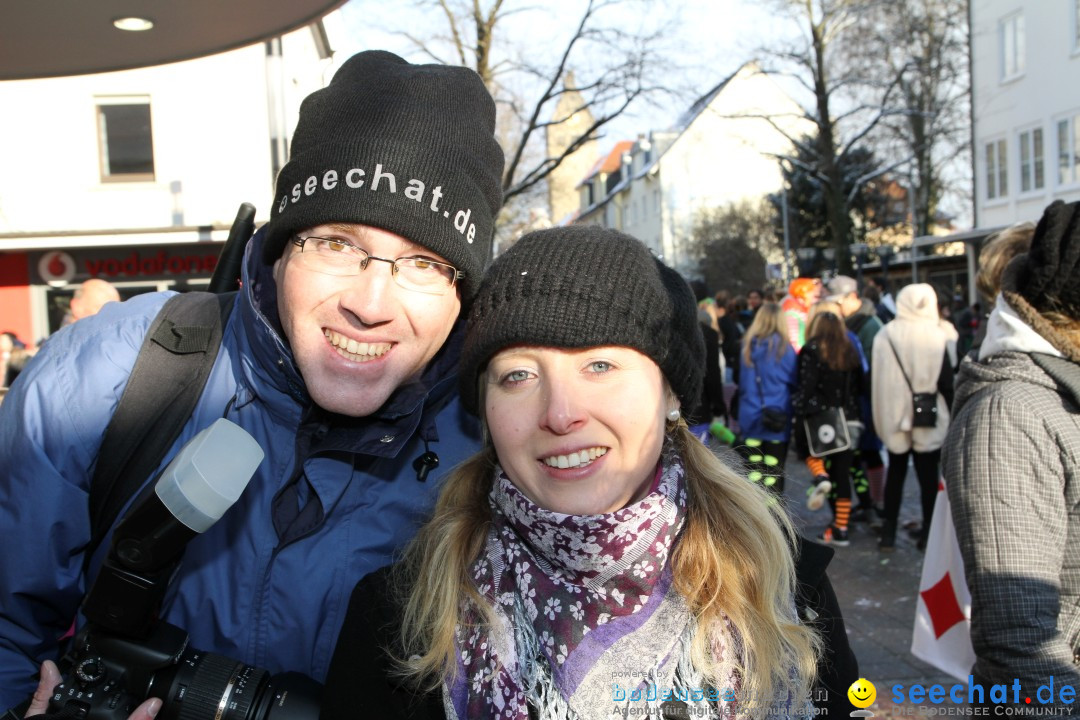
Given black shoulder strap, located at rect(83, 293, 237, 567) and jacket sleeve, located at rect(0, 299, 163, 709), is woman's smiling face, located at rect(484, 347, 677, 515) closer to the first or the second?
black shoulder strap, located at rect(83, 293, 237, 567)

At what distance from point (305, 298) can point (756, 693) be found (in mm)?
1233

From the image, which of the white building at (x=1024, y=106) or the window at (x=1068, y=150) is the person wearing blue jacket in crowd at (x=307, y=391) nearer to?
the white building at (x=1024, y=106)

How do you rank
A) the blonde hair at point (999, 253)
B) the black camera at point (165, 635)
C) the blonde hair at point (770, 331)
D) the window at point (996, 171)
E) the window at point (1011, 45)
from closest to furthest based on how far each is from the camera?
1. the black camera at point (165, 635)
2. the blonde hair at point (999, 253)
3. the blonde hair at point (770, 331)
4. the window at point (1011, 45)
5. the window at point (996, 171)

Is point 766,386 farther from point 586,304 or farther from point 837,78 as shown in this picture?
point 837,78

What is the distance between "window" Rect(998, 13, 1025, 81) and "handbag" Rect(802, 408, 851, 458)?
862 inches

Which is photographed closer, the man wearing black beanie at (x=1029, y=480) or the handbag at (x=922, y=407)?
the man wearing black beanie at (x=1029, y=480)

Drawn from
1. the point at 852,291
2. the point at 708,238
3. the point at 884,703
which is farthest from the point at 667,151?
the point at 884,703

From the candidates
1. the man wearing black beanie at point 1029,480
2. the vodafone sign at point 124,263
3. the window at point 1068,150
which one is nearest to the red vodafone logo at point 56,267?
the vodafone sign at point 124,263

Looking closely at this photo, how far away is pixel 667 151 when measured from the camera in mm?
42906

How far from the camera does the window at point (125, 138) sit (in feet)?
47.3

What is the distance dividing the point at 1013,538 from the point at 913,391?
450 centimetres

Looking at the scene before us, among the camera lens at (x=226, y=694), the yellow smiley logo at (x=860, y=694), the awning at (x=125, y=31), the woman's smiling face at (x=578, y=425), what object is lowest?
the yellow smiley logo at (x=860, y=694)

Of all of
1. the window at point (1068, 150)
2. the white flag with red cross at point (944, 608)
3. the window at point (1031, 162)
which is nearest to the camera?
the white flag with red cross at point (944, 608)

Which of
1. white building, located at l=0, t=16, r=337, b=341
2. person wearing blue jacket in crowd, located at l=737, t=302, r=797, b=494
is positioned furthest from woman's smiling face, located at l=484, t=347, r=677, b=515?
white building, located at l=0, t=16, r=337, b=341
